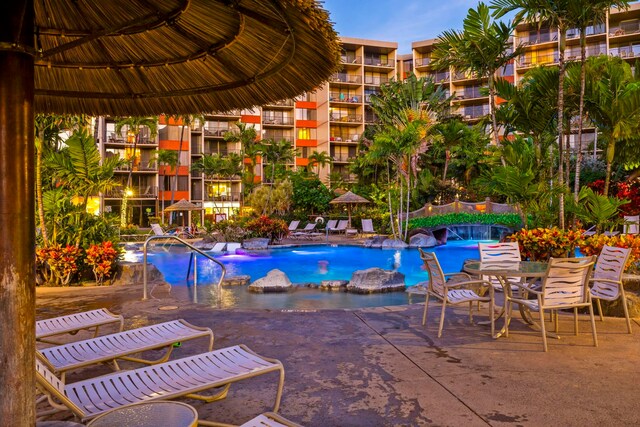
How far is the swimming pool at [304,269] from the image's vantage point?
883 centimetres

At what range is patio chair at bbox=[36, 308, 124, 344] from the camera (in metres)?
3.93

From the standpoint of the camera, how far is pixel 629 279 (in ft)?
20.2

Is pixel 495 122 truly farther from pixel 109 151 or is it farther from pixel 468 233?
pixel 109 151

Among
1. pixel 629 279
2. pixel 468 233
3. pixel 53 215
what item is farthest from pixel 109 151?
pixel 629 279

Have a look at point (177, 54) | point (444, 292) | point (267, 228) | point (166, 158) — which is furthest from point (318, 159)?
point (177, 54)

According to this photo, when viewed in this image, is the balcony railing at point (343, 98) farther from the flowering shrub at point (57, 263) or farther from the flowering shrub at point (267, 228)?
the flowering shrub at point (57, 263)

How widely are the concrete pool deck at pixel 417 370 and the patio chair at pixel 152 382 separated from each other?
0.37 meters

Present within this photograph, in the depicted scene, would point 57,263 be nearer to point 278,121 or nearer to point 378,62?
point 278,121

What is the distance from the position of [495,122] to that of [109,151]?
40.4m

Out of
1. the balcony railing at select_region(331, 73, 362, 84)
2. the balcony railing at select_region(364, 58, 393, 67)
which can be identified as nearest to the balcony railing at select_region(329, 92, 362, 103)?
the balcony railing at select_region(331, 73, 362, 84)

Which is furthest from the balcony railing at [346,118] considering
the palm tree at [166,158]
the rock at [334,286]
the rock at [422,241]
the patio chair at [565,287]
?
the patio chair at [565,287]

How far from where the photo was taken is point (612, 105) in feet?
27.9

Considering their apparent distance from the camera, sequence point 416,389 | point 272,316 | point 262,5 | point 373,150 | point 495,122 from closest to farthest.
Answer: point 262,5, point 416,389, point 272,316, point 495,122, point 373,150

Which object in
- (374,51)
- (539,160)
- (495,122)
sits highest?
(374,51)
